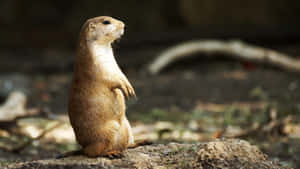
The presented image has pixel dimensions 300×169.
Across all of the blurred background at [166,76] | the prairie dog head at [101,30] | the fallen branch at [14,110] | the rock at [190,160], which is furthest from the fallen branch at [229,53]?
the prairie dog head at [101,30]

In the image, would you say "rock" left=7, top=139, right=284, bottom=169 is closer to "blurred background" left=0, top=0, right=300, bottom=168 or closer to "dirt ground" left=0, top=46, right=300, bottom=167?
"blurred background" left=0, top=0, right=300, bottom=168

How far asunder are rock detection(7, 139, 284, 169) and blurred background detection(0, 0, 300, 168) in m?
1.14

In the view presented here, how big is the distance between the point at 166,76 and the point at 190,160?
645 cm

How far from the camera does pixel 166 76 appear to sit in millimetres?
9500

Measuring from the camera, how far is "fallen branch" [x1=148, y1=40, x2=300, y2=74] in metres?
9.27

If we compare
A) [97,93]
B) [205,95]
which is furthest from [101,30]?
[205,95]

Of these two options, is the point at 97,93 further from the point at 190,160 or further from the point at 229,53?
the point at 229,53

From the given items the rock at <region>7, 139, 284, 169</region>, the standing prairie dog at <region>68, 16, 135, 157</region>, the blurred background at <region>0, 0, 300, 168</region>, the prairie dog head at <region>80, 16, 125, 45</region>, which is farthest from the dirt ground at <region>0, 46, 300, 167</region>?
the prairie dog head at <region>80, 16, 125, 45</region>

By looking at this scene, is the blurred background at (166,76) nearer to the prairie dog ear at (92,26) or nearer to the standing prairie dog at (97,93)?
the standing prairie dog at (97,93)

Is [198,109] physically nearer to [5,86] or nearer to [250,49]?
[250,49]

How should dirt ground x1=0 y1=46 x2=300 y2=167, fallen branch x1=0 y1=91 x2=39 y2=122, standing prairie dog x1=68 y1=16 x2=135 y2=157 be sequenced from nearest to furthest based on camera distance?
standing prairie dog x1=68 y1=16 x2=135 y2=157
fallen branch x1=0 y1=91 x2=39 y2=122
dirt ground x1=0 y1=46 x2=300 y2=167

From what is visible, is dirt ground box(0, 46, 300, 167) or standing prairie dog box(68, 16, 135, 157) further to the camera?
dirt ground box(0, 46, 300, 167)

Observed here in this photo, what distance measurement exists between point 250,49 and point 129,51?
3263 millimetres

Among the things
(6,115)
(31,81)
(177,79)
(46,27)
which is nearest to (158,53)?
(177,79)
